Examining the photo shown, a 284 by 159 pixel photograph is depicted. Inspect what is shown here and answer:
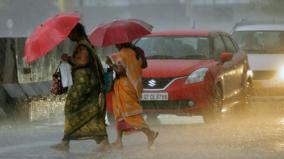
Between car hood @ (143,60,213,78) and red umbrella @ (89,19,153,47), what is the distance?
2.83 metres

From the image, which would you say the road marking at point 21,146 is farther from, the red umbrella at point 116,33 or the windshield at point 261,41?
the windshield at point 261,41

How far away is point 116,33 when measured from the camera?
10.6 meters

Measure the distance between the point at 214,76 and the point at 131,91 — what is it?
3748 mm

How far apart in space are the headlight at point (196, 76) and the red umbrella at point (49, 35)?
12.7 ft

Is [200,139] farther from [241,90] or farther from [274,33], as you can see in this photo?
[274,33]

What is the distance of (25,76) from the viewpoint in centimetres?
1554

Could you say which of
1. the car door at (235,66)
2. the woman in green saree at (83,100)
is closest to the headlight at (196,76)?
the car door at (235,66)

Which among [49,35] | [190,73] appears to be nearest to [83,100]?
[49,35]

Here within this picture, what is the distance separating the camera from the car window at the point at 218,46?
15255mm

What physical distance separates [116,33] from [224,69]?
4601 mm

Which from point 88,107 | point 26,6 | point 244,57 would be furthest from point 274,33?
point 26,6

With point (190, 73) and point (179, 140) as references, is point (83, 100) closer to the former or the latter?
point (179, 140)

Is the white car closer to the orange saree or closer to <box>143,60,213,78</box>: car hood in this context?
<box>143,60,213,78</box>: car hood

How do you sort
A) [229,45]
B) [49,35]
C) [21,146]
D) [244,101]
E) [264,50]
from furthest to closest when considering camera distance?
[264,50], [244,101], [229,45], [21,146], [49,35]
